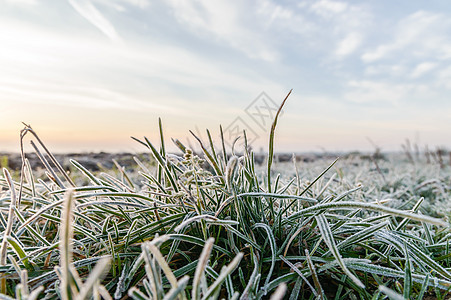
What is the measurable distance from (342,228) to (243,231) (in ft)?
1.13

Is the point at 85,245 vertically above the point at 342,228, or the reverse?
the point at 342,228

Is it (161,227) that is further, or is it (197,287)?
(161,227)

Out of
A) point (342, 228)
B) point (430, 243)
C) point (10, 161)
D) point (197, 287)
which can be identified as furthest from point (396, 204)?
point (10, 161)

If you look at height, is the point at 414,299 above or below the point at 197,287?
below

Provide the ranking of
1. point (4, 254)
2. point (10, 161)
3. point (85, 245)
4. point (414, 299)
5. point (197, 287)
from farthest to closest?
point (10, 161) < point (85, 245) < point (414, 299) < point (4, 254) < point (197, 287)

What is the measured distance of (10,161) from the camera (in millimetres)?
6238

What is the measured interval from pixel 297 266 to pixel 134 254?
18.8 inches

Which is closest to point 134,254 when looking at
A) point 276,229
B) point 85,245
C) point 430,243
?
point 85,245

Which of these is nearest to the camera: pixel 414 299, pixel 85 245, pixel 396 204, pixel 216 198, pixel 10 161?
pixel 414 299

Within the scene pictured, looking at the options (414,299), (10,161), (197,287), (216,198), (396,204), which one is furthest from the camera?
(10,161)

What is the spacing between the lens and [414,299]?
1102 mm

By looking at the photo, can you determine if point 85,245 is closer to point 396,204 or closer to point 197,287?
point 197,287

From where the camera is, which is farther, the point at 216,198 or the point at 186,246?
the point at 216,198

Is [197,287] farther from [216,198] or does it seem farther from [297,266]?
[216,198]
